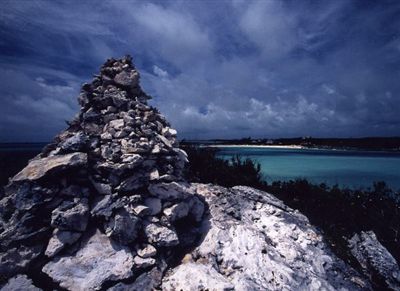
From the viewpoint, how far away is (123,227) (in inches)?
212

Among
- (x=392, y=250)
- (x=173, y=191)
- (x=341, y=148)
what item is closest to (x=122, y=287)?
(x=173, y=191)

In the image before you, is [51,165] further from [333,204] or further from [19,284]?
[333,204]

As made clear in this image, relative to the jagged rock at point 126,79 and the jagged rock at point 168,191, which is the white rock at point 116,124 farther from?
the jagged rock at point 168,191

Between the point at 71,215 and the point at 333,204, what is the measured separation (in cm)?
941

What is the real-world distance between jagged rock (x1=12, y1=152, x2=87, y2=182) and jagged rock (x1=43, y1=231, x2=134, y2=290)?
1.66 metres

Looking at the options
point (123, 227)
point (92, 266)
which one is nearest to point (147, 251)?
point (123, 227)

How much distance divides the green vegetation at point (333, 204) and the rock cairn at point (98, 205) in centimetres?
404

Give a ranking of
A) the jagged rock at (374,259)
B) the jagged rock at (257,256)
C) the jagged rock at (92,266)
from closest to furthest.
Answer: the jagged rock at (92,266) < the jagged rock at (257,256) < the jagged rock at (374,259)

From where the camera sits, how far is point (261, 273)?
5598mm

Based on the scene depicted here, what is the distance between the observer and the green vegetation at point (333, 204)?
28.4 feet

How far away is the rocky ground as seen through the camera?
4.99 meters

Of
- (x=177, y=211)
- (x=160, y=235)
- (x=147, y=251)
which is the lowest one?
(x=147, y=251)

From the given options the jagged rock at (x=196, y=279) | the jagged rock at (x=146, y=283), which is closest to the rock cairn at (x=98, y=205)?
the jagged rock at (x=146, y=283)

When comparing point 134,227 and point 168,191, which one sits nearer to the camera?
point 134,227
